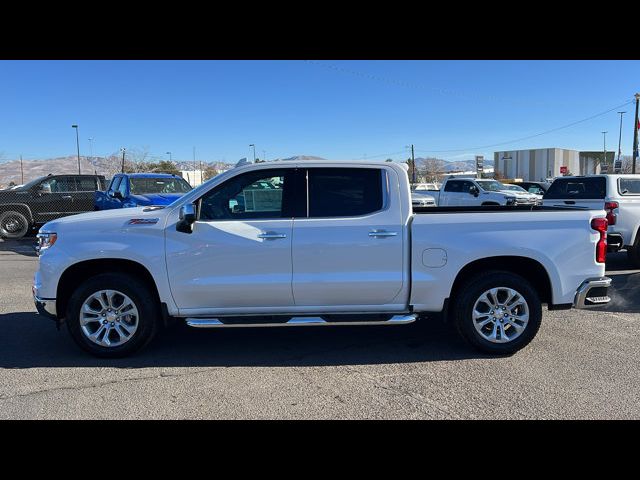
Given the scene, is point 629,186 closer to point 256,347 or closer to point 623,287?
point 623,287

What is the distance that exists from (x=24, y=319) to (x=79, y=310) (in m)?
2.09

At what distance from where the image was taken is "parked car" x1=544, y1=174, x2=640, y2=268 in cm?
894

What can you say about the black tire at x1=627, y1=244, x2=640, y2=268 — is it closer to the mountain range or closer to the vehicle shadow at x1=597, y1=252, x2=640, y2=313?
the vehicle shadow at x1=597, y1=252, x2=640, y2=313

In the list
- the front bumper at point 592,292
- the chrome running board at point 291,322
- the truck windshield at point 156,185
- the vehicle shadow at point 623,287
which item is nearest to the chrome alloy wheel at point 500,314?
the front bumper at point 592,292

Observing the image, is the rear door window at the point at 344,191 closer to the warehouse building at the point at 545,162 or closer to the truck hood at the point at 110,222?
the truck hood at the point at 110,222

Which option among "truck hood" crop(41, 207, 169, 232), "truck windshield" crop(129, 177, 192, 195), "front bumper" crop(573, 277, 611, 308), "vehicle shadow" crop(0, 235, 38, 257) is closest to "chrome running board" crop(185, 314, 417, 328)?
"truck hood" crop(41, 207, 169, 232)

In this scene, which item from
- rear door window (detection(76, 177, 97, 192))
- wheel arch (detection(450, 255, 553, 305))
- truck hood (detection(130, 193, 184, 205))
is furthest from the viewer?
rear door window (detection(76, 177, 97, 192))

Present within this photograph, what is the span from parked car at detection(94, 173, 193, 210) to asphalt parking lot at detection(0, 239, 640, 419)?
212 inches

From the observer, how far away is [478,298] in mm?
4719
